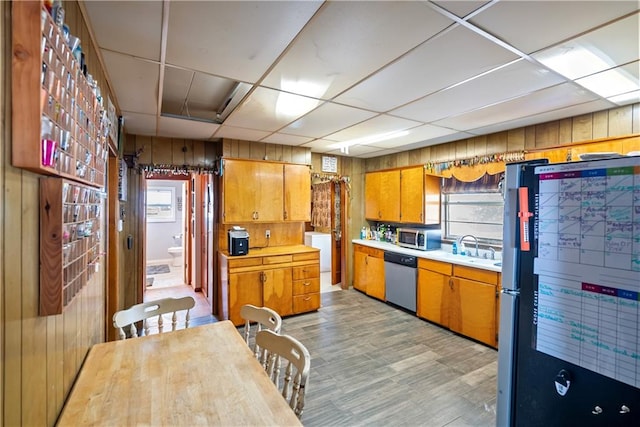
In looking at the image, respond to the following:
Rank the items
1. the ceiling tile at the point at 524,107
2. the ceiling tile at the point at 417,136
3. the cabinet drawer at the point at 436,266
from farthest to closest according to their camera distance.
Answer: the cabinet drawer at the point at 436,266 → the ceiling tile at the point at 417,136 → the ceiling tile at the point at 524,107

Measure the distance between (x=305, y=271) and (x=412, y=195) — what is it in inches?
74.9

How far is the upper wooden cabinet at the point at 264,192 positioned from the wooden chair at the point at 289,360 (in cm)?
261

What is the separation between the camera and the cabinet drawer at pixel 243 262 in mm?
3729

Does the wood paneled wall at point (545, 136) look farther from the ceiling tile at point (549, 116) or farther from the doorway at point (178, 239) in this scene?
the doorway at point (178, 239)

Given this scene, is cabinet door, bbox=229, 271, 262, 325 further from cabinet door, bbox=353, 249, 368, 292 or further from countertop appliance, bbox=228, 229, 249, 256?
cabinet door, bbox=353, 249, 368, 292

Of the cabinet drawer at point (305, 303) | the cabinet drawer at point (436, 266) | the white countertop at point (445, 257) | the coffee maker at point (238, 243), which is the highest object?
the coffee maker at point (238, 243)

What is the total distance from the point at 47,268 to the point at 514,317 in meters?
1.89

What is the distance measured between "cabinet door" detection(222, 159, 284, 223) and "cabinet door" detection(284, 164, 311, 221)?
3.7 inches

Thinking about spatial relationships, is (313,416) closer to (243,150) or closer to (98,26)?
(98,26)

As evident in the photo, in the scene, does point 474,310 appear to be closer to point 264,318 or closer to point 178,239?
point 264,318

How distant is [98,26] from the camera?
1.52 m

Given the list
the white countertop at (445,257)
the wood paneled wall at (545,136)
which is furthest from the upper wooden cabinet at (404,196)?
the white countertop at (445,257)

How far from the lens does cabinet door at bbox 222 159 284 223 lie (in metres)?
3.94

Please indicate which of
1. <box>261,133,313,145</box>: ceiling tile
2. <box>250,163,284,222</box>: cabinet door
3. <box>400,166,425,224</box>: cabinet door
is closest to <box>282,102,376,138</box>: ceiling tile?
<box>261,133,313,145</box>: ceiling tile
